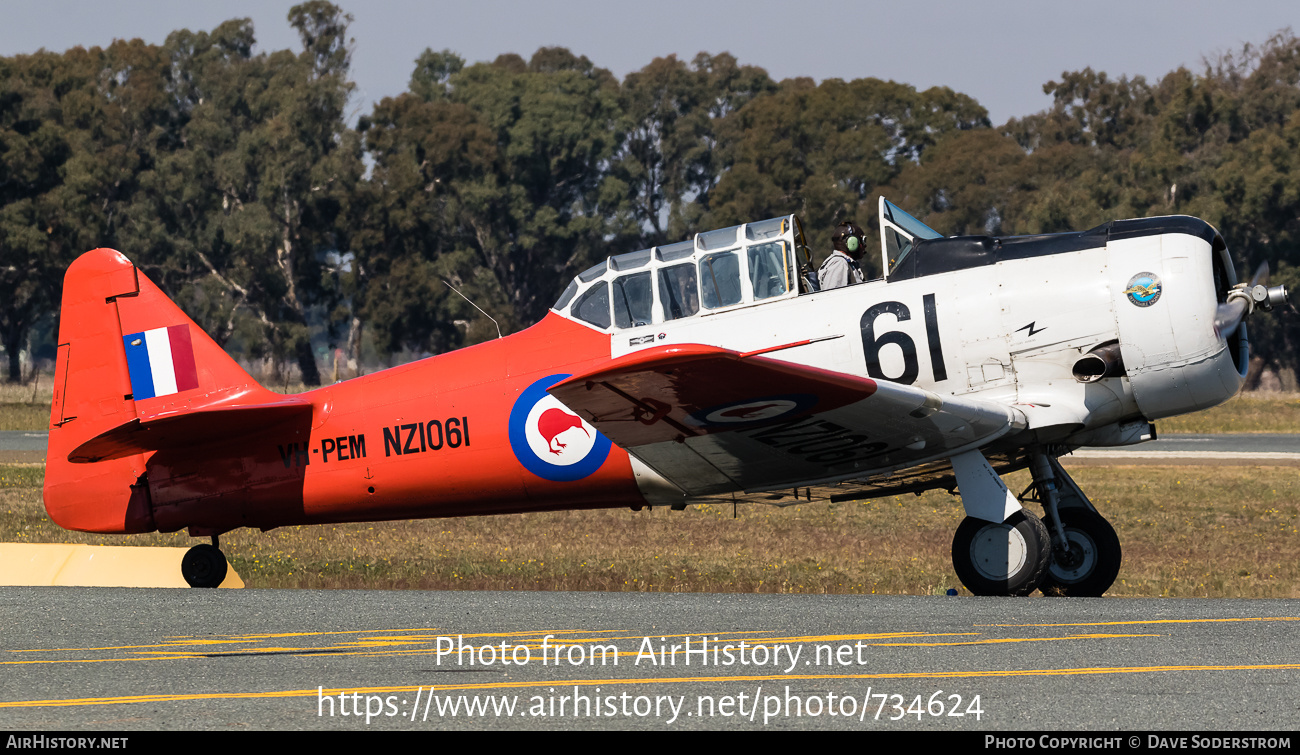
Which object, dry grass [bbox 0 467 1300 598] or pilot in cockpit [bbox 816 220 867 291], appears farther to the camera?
dry grass [bbox 0 467 1300 598]

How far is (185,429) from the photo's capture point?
35.6ft

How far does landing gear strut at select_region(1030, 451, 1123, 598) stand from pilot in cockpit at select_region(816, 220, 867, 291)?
6.53ft

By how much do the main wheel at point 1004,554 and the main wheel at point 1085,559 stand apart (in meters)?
0.66

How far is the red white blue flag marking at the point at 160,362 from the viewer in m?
11.5

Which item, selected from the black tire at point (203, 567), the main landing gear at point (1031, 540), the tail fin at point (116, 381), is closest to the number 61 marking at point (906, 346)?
the main landing gear at point (1031, 540)

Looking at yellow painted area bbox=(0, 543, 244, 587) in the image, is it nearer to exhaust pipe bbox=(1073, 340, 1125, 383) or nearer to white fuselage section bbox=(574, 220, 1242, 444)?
white fuselage section bbox=(574, 220, 1242, 444)

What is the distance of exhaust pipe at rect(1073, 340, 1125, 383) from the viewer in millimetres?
9188

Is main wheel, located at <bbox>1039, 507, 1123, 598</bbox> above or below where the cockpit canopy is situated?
below

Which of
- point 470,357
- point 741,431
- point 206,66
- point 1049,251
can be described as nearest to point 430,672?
point 741,431

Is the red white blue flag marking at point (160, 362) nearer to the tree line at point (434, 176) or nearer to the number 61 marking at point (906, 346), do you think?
the number 61 marking at point (906, 346)

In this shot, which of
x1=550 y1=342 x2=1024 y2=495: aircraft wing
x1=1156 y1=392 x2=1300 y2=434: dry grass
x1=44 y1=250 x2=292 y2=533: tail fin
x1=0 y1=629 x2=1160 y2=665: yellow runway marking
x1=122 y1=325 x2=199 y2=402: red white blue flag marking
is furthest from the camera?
x1=1156 y1=392 x2=1300 y2=434: dry grass

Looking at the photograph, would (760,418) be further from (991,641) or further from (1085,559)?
(1085,559)

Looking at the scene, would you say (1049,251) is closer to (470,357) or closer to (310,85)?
(470,357)

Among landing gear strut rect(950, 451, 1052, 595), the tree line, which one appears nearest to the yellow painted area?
landing gear strut rect(950, 451, 1052, 595)
